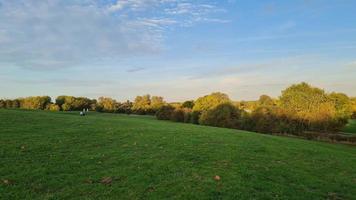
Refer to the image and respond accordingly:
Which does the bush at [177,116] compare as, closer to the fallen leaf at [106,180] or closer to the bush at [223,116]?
the bush at [223,116]

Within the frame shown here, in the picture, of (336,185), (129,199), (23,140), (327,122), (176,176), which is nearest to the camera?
(129,199)

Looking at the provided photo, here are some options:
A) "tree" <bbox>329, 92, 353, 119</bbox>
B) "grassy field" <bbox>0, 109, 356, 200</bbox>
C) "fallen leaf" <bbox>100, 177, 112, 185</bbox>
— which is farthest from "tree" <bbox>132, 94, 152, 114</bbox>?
"fallen leaf" <bbox>100, 177, 112, 185</bbox>

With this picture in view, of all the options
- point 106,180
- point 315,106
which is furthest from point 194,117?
point 106,180

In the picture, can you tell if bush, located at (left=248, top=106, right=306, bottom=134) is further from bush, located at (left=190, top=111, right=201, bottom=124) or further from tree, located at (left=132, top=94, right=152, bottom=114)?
tree, located at (left=132, top=94, right=152, bottom=114)

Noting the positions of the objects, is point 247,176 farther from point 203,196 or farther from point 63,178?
point 63,178

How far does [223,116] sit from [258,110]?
25.2 feet

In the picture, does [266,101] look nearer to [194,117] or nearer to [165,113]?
[194,117]

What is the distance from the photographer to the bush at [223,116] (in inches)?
2539

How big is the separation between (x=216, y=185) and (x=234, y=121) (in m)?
54.5

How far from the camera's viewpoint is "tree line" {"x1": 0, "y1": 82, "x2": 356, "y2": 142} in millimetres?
61781

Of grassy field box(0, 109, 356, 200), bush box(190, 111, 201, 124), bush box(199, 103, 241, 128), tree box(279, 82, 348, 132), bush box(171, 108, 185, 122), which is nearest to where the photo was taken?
grassy field box(0, 109, 356, 200)

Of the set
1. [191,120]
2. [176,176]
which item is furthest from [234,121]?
[176,176]

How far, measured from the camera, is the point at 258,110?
205 feet

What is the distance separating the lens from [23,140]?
1666 centimetres
